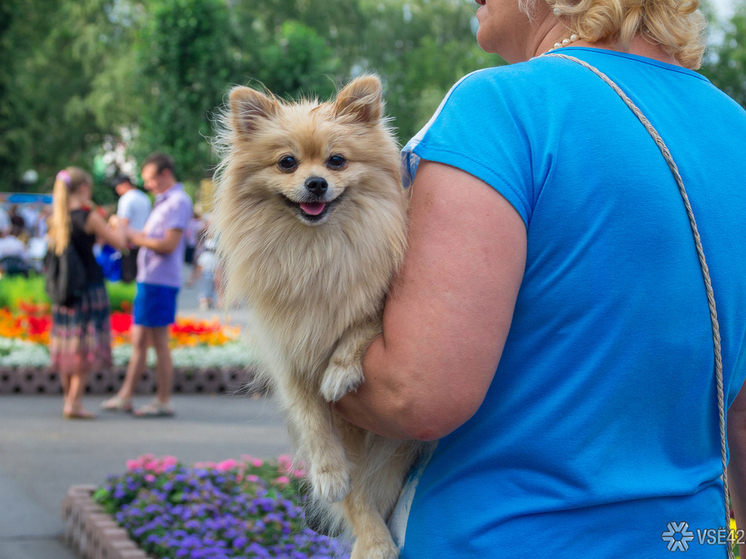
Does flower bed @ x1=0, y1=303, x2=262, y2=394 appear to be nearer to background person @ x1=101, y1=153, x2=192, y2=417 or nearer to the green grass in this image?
the green grass

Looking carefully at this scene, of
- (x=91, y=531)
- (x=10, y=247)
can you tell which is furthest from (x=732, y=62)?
(x=91, y=531)

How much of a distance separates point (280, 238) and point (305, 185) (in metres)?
0.15

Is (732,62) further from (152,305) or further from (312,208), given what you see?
(312,208)

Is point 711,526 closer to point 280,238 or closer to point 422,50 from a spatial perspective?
point 280,238

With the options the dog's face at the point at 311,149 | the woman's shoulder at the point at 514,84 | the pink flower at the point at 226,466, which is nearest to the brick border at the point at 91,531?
the pink flower at the point at 226,466

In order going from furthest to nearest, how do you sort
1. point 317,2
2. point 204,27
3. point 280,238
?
1. point 317,2
2. point 204,27
3. point 280,238

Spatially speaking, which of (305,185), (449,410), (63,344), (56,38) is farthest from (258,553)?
(56,38)

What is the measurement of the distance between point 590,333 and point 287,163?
3.44 ft

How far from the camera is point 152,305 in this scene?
764cm

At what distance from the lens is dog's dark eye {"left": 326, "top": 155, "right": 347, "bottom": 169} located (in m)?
2.09

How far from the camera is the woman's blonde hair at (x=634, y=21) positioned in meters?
1.56

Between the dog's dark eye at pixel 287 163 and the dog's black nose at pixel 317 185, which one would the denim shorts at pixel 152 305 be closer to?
the dog's dark eye at pixel 287 163

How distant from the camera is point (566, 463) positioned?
136 centimetres

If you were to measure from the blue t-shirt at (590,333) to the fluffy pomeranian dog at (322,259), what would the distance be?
1.20 ft
